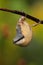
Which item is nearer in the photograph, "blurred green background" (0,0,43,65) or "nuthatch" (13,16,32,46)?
"nuthatch" (13,16,32,46)

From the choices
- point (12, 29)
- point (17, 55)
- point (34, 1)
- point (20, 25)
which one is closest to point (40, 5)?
point (34, 1)

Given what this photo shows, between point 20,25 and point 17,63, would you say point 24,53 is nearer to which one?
point 17,63

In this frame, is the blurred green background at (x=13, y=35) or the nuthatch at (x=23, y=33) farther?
the blurred green background at (x=13, y=35)

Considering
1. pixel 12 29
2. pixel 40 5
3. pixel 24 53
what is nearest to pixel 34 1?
pixel 40 5

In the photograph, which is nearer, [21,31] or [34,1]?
[21,31]

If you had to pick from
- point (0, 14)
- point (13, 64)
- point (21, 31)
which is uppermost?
point (0, 14)

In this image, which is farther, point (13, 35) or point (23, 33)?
point (13, 35)

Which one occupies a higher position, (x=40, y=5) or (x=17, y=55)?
(x=40, y=5)
